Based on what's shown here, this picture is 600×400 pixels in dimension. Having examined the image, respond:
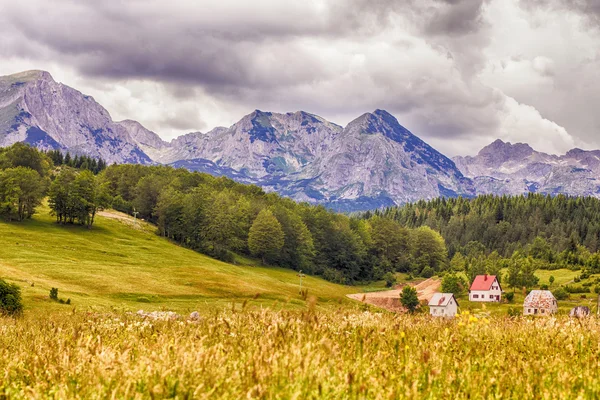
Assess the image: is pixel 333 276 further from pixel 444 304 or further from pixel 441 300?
pixel 444 304

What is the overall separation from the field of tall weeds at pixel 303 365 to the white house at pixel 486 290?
388ft

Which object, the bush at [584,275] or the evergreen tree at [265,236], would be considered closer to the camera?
the bush at [584,275]

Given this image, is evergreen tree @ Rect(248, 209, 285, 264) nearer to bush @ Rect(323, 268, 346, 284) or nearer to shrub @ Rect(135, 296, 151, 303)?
bush @ Rect(323, 268, 346, 284)

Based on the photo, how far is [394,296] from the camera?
118688 mm

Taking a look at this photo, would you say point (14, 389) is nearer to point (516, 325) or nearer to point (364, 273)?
point (516, 325)

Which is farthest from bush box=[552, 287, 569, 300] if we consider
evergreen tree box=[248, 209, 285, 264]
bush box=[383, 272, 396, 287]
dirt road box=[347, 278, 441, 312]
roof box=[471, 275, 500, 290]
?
evergreen tree box=[248, 209, 285, 264]

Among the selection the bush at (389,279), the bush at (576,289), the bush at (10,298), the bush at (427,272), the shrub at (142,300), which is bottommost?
the shrub at (142,300)

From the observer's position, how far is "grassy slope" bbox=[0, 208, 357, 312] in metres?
66.1

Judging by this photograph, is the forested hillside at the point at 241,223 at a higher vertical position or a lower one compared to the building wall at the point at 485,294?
higher

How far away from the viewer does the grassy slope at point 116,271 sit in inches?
2601

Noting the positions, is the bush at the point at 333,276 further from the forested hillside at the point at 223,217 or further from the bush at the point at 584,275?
the bush at the point at 584,275

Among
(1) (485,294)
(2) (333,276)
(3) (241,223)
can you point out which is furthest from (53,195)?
(1) (485,294)

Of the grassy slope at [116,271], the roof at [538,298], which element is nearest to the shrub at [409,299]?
the grassy slope at [116,271]

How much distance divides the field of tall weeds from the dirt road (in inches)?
2921
